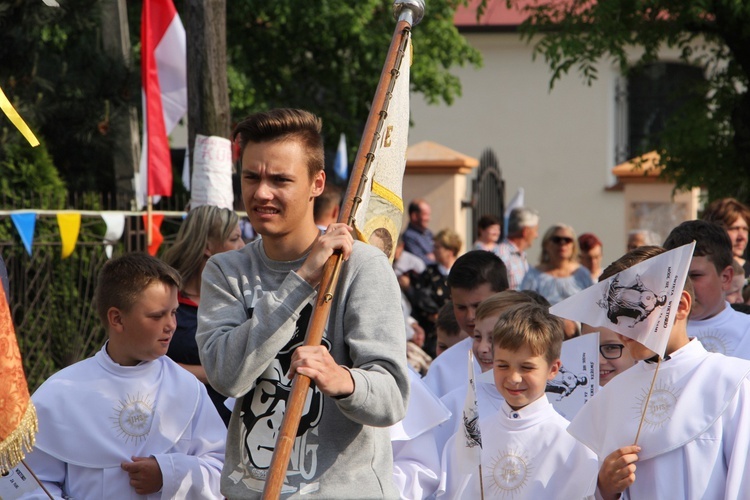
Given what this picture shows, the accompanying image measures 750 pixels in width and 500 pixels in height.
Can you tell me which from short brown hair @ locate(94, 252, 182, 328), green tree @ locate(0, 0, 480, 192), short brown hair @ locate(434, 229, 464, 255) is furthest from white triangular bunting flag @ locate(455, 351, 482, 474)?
green tree @ locate(0, 0, 480, 192)

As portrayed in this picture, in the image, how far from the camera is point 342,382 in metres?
2.95

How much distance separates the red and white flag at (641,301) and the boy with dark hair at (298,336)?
110 cm

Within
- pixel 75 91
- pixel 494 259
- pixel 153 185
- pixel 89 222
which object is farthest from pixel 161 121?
pixel 494 259

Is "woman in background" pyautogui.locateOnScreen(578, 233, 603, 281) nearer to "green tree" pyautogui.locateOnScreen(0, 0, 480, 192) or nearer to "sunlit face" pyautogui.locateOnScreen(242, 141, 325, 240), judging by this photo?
"green tree" pyautogui.locateOnScreen(0, 0, 480, 192)

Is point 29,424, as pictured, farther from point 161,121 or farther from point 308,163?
point 161,121

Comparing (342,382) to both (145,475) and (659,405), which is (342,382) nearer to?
(145,475)

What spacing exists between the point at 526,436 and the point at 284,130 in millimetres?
1670

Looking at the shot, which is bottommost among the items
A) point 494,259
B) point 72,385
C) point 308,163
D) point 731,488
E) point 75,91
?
point 731,488

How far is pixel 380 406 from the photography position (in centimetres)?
303

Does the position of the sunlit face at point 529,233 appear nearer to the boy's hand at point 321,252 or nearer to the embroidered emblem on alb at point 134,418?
the embroidered emblem on alb at point 134,418

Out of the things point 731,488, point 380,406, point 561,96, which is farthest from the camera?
point 561,96

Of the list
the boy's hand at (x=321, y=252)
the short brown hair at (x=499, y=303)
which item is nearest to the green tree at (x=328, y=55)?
the short brown hair at (x=499, y=303)

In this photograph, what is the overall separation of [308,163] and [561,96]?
22.4 m

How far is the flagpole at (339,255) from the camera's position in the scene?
2.97 meters
